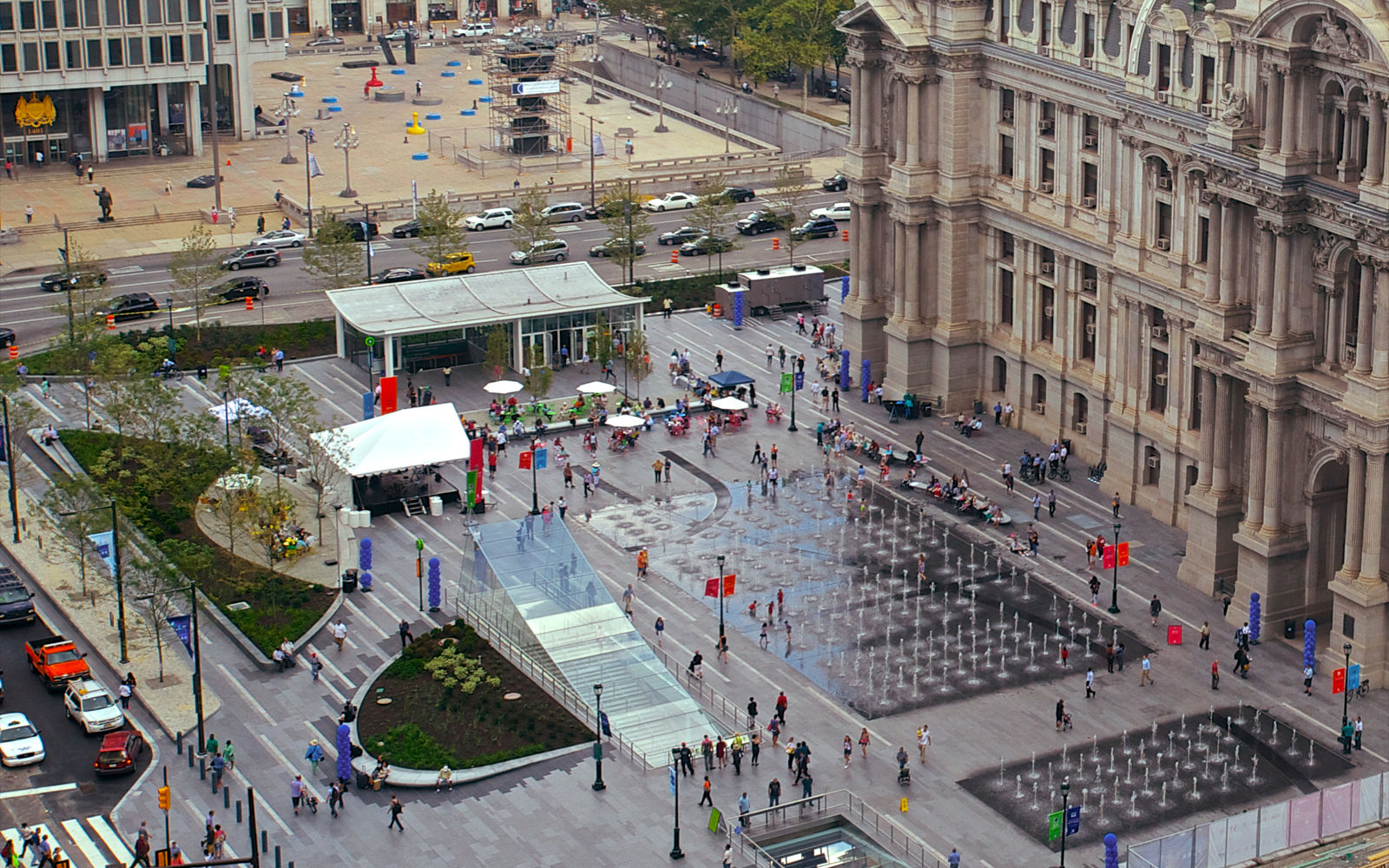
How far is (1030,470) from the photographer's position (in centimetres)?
12662

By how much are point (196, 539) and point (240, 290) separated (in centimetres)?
4261

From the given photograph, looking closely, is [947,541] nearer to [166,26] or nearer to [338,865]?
[338,865]

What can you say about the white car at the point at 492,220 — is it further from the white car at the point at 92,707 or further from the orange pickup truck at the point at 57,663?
the white car at the point at 92,707

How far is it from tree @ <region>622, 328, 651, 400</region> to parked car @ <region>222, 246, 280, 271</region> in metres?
35.0

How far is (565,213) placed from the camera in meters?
180

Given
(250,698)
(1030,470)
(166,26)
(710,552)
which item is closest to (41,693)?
(250,698)

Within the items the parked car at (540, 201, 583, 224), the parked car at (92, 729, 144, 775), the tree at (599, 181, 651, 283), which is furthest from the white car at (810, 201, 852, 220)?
the parked car at (92, 729, 144, 775)

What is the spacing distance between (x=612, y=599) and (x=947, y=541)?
66.3 ft

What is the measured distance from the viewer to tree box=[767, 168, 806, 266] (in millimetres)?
164625

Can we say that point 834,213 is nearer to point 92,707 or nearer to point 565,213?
point 565,213

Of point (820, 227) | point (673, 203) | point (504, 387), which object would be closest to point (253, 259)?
point (673, 203)

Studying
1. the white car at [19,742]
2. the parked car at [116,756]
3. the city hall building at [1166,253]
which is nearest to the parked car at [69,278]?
the city hall building at [1166,253]

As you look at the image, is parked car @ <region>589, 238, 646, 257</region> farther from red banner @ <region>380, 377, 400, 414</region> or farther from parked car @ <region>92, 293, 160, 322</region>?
red banner @ <region>380, 377, 400, 414</region>

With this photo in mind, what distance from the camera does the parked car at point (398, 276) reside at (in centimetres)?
15800
